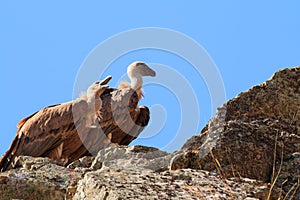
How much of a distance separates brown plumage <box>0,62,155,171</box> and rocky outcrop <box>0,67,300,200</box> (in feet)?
23.7

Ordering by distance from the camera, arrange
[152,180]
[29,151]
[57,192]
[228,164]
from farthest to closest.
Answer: [29,151]
[228,164]
[57,192]
[152,180]

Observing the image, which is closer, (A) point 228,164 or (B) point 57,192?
(B) point 57,192

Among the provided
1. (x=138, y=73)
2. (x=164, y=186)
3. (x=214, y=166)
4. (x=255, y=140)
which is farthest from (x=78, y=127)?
(x=164, y=186)

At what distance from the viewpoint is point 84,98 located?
17125 millimetres

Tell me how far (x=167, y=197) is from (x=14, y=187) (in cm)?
177

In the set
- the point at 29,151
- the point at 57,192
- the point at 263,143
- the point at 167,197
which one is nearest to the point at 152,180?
the point at 167,197

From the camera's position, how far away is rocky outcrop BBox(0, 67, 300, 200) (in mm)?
5930

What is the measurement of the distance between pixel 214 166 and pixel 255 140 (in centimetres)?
61

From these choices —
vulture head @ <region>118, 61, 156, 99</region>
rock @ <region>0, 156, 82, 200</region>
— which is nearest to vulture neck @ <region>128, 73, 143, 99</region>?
vulture head @ <region>118, 61, 156, 99</region>

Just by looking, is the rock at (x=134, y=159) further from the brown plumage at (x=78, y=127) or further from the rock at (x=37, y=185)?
the brown plumage at (x=78, y=127)

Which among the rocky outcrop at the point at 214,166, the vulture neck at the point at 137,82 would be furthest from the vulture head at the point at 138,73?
the rocky outcrop at the point at 214,166

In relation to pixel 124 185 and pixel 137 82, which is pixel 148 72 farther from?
pixel 124 185

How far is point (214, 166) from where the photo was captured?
7449mm

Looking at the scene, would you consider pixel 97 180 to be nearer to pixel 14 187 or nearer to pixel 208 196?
pixel 208 196
